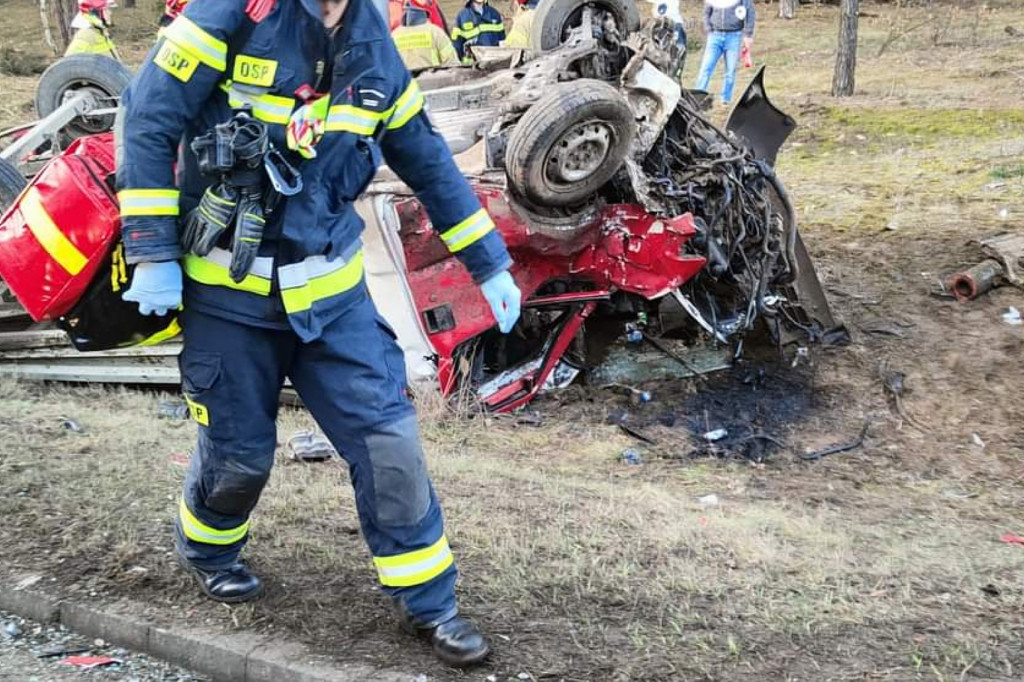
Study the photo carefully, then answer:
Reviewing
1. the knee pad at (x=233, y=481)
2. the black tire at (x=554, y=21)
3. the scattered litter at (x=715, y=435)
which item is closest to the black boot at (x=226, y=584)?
the knee pad at (x=233, y=481)

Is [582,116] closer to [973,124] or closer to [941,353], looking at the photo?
[941,353]

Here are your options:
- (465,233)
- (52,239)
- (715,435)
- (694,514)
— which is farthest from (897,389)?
(52,239)

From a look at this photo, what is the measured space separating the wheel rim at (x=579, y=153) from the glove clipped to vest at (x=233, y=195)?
8.80 ft

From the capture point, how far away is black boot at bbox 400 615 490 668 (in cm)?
273

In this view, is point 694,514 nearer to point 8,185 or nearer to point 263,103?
point 263,103

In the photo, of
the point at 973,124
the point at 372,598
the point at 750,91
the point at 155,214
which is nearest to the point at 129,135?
the point at 155,214

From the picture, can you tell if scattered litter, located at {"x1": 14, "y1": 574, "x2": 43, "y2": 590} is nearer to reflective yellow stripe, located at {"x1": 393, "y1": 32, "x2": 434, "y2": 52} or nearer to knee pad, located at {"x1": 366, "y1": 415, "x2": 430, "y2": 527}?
knee pad, located at {"x1": 366, "y1": 415, "x2": 430, "y2": 527}

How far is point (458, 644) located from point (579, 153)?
2928mm

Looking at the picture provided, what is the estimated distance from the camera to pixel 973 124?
1126 cm

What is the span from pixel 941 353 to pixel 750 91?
1894 mm

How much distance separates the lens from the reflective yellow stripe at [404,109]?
2693mm

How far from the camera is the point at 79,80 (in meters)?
6.84

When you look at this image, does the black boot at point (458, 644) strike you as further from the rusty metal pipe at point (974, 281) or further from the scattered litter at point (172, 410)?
the rusty metal pipe at point (974, 281)

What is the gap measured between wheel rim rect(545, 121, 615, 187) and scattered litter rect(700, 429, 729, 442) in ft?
4.92
